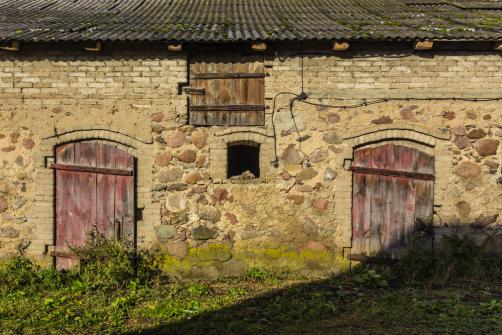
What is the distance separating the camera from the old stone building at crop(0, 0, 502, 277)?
6.81 m

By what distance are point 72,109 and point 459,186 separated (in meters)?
6.20

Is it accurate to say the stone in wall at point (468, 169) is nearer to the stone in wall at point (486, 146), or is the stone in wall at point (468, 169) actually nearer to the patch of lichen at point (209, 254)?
the stone in wall at point (486, 146)

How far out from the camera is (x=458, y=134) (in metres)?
6.81

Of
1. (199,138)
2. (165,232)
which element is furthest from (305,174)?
(165,232)

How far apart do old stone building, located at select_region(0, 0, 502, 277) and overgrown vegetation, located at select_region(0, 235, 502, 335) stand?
0.31m

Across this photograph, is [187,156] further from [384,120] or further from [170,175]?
[384,120]

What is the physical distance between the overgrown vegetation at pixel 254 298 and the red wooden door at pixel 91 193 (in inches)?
10.6

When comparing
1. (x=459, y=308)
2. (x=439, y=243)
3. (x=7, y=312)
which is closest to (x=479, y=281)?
(x=439, y=243)

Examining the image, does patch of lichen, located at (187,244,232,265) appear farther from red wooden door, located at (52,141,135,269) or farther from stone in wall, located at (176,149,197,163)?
stone in wall, located at (176,149,197,163)

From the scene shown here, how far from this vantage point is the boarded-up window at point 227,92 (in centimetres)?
694

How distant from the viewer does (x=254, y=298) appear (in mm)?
6074

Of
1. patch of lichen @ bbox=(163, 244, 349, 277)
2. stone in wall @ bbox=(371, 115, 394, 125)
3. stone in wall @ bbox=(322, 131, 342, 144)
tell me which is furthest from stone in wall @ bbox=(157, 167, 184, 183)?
stone in wall @ bbox=(371, 115, 394, 125)

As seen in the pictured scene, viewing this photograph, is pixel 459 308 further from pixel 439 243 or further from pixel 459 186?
pixel 459 186

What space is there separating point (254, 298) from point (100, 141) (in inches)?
134
